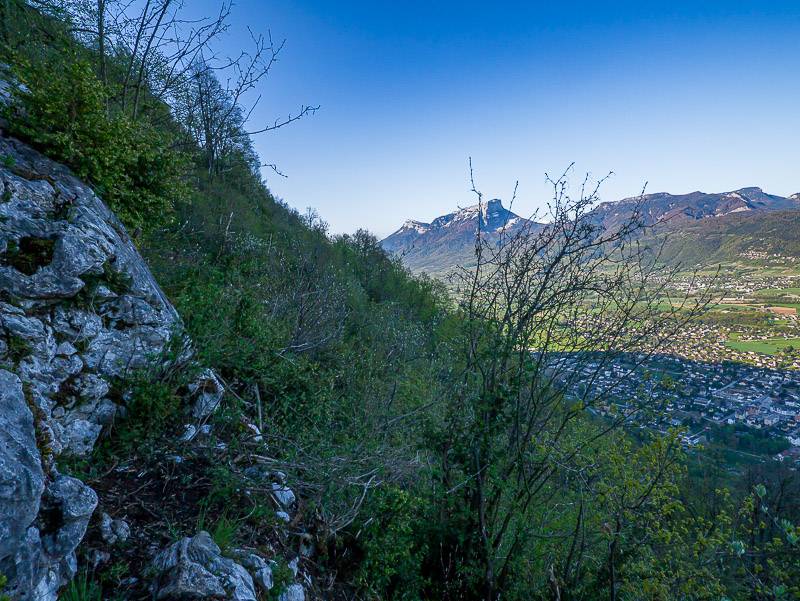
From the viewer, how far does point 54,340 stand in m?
2.78

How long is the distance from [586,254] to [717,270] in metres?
1.57

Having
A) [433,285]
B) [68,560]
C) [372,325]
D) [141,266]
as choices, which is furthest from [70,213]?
[433,285]

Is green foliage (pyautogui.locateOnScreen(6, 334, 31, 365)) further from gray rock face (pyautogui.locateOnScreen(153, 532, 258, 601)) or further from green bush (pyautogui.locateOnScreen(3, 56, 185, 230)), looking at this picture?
green bush (pyautogui.locateOnScreen(3, 56, 185, 230))

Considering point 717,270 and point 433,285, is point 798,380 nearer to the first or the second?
point 433,285

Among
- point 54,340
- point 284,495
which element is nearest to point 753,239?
point 284,495

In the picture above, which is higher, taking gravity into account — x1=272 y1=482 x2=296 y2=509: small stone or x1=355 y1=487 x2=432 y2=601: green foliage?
x1=272 y1=482 x2=296 y2=509: small stone

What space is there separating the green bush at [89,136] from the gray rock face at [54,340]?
0.22m

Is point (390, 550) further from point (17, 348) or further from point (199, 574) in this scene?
point (17, 348)

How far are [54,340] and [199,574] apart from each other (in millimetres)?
2094

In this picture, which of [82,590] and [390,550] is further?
[390,550]

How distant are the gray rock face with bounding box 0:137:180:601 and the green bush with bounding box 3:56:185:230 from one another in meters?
0.22

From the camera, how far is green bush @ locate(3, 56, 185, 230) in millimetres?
3422

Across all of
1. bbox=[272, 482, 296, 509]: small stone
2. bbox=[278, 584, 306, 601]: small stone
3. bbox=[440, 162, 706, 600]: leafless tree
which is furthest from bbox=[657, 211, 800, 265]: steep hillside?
bbox=[278, 584, 306, 601]: small stone

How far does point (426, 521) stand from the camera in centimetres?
423
